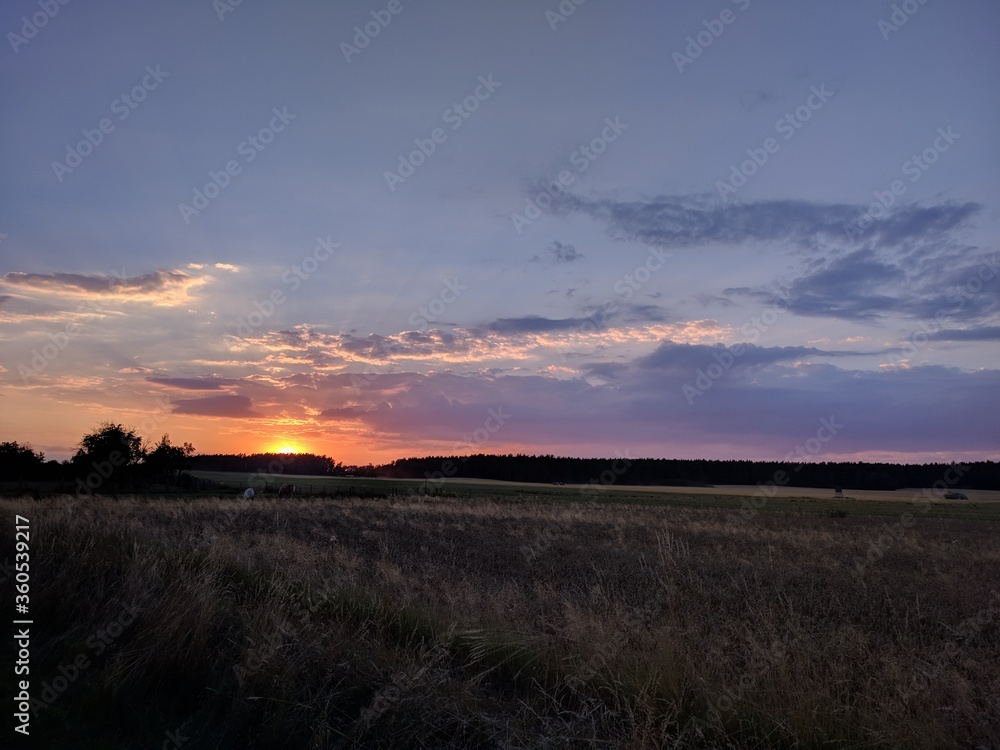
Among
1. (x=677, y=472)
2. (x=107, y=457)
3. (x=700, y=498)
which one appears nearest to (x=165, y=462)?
(x=107, y=457)

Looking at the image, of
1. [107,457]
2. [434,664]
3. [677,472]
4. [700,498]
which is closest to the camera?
[434,664]

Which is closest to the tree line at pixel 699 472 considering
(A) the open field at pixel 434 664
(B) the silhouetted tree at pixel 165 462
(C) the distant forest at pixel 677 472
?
(C) the distant forest at pixel 677 472

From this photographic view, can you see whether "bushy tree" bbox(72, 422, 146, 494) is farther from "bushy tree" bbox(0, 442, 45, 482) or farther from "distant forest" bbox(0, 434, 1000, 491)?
"distant forest" bbox(0, 434, 1000, 491)

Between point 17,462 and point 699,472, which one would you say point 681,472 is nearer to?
point 699,472

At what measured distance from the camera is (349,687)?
18.9ft

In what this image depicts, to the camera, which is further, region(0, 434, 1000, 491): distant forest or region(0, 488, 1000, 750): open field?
region(0, 434, 1000, 491): distant forest

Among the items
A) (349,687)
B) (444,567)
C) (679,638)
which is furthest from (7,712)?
(444,567)

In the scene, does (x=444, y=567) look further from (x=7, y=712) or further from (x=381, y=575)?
(x=7, y=712)

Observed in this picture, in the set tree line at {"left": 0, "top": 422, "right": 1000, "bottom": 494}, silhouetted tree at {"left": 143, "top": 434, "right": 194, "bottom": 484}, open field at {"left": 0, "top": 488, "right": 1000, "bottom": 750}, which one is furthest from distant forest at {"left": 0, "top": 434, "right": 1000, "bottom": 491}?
open field at {"left": 0, "top": 488, "right": 1000, "bottom": 750}

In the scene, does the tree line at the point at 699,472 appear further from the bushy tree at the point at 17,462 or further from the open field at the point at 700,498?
the bushy tree at the point at 17,462

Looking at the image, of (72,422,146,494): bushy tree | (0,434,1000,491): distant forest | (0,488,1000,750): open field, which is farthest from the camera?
(0,434,1000,491): distant forest

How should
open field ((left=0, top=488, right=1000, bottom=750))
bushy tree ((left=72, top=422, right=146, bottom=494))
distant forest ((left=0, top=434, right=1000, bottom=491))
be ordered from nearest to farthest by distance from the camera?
open field ((left=0, top=488, right=1000, bottom=750)) < bushy tree ((left=72, top=422, right=146, bottom=494)) < distant forest ((left=0, top=434, right=1000, bottom=491))

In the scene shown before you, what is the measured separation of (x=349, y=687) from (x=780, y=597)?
9.82 m

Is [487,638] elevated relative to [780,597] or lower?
elevated
